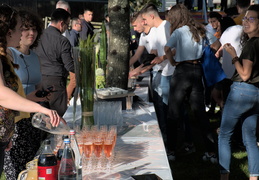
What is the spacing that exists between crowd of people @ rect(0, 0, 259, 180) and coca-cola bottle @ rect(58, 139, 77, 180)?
0.28 metres

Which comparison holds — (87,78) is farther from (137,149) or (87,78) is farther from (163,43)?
(163,43)

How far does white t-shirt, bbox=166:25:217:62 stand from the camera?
416 cm

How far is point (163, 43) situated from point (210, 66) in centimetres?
92

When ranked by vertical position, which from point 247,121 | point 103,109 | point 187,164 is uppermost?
point 103,109

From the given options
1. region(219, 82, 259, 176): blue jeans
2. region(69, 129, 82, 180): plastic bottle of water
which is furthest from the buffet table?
region(219, 82, 259, 176): blue jeans

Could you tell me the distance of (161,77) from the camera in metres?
5.04

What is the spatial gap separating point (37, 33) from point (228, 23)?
9.33 feet

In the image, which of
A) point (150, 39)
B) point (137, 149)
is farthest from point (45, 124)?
point (150, 39)

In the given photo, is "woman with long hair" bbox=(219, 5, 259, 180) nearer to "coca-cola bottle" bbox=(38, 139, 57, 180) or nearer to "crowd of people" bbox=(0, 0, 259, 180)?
"crowd of people" bbox=(0, 0, 259, 180)

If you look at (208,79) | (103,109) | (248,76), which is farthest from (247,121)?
(103,109)

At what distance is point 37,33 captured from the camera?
362 cm

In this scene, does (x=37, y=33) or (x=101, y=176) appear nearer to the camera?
(x=101, y=176)

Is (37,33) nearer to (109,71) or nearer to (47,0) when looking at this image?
(109,71)

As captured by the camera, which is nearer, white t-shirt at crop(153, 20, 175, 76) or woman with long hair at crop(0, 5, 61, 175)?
woman with long hair at crop(0, 5, 61, 175)
